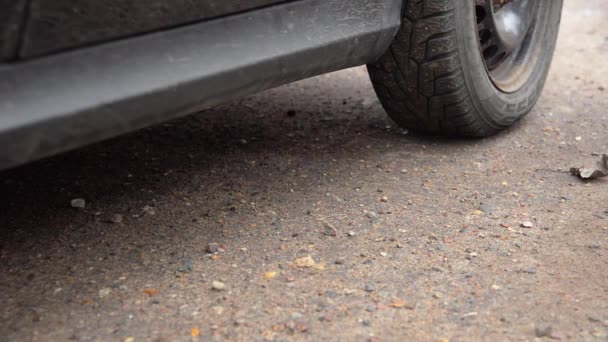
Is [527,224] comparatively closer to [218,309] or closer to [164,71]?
[218,309]

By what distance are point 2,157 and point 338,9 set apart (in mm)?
941

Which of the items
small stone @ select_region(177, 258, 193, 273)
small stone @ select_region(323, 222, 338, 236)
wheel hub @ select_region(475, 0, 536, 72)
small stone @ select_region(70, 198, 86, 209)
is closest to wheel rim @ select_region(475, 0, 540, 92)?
wheel hub @ select_region(475, 0, 536, 72)

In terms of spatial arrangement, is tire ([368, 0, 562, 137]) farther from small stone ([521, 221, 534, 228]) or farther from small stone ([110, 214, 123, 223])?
small stone ([110, 214, 123, 223])

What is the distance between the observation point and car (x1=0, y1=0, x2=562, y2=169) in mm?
1362

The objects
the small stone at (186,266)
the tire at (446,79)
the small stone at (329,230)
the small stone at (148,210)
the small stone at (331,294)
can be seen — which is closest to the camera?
the small stone at (331,294)

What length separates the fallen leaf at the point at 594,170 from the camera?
2.30 m

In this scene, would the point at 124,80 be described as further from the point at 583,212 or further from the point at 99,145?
the point at 583,212

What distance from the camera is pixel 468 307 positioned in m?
1.63

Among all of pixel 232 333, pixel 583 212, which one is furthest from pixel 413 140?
pixel 232 333

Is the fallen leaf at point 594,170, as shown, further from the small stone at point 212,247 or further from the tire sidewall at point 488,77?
the small stone at point 212,247

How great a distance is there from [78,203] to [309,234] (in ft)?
2.29

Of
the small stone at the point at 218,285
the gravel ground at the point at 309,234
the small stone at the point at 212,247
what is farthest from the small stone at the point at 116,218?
the small stone at the point at 218,285

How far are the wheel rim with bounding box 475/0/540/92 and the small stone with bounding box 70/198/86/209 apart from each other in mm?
1421

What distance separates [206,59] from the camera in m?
1.61
